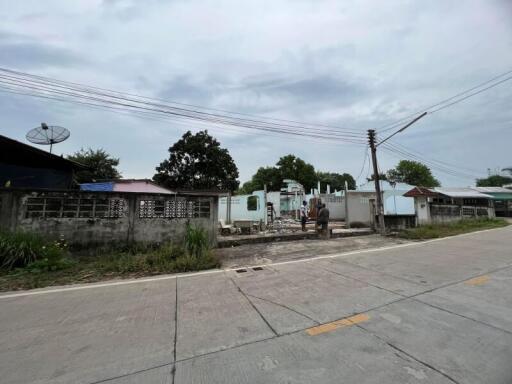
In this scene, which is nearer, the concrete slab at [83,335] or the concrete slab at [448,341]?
the concrete slab at [448,341]

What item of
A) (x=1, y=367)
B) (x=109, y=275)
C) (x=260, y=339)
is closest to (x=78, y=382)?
(x=1, y=367)

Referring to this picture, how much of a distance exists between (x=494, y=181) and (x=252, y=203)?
235ft

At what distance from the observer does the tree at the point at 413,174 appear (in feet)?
165

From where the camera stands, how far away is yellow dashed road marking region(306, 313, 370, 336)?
324 cm

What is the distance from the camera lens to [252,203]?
1866cm

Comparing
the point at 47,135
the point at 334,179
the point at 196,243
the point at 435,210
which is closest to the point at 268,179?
the point at 334,179

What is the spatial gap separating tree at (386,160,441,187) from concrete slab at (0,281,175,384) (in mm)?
53415

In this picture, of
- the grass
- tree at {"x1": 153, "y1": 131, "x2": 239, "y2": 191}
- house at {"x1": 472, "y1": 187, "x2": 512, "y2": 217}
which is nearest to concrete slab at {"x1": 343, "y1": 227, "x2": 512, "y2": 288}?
the grass

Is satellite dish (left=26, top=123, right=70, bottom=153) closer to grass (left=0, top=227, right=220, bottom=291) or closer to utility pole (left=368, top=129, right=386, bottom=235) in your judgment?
grass (left=0, top=227, right=220, bottom=291)

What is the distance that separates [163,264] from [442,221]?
1980 cm

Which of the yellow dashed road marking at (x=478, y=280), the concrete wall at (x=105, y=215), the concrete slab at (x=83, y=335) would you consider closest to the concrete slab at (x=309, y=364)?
the concrete slab at (x=83, y=335)

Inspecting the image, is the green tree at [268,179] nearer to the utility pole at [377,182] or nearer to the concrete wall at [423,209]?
the concrete wall at [423,209]

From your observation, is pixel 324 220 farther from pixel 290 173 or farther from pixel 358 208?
pixel 290 173

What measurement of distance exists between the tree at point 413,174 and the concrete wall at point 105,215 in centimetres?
4922
